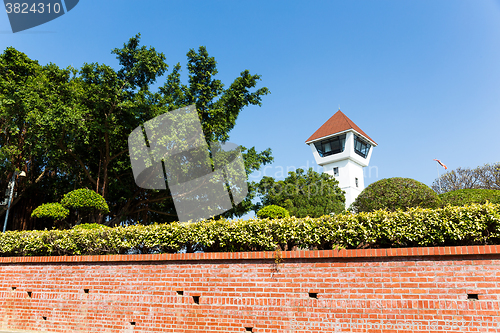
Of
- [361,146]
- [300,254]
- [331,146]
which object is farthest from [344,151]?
[300,254]

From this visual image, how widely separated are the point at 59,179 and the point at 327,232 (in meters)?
19.6

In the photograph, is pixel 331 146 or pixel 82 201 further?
pixel 331 146

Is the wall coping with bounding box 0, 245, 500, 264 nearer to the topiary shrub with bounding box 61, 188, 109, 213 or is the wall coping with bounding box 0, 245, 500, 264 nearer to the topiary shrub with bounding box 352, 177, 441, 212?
the topiary shrub with bounding box 61, 188, 109, 213

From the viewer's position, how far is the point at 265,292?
604 cm

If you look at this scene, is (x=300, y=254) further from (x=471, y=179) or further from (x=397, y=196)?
(x=471, y=179)

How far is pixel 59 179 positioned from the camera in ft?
66.8

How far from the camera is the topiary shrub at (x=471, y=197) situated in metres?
10.1

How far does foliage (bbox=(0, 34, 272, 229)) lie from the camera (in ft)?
45.9

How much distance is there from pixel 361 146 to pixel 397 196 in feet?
83.2

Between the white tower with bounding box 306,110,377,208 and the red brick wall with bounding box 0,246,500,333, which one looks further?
the white tower with bounding box 306,110,377,208

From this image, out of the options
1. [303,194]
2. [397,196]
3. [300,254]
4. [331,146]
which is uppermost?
[331,146]

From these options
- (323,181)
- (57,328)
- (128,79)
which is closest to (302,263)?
(57,328)

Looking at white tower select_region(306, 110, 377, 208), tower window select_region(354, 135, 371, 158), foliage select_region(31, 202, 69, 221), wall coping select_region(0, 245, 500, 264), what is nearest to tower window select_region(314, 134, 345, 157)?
white tower select_region(306, 110, 377, 208)

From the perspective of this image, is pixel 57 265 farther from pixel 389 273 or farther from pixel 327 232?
pixel 389 273
